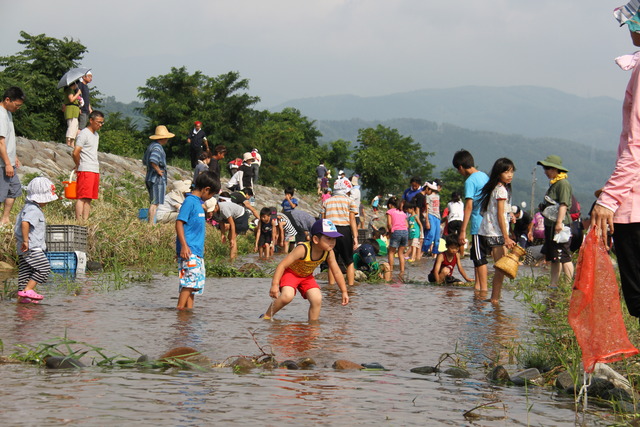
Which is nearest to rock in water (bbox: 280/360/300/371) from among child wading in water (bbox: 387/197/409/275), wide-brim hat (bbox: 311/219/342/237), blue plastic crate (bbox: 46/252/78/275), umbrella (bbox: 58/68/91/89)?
wide-brim hat (bbox: 311/219/342/237)

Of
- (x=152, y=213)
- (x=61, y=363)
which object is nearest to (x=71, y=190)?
(x=152, y=213)

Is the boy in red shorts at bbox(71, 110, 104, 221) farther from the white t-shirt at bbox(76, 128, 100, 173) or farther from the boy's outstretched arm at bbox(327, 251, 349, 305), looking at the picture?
the boy's outstretched arm at bbox(327, 251, 349, 305)

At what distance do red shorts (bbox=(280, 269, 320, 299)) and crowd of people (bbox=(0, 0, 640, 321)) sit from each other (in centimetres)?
1

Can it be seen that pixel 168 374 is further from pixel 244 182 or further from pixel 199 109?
pixel 199 109

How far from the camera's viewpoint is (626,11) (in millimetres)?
4625

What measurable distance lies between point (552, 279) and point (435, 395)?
24.2ft

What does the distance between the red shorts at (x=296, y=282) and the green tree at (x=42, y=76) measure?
97.5 feet

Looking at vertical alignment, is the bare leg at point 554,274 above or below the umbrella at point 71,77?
below

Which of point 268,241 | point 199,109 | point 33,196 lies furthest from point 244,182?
point 199,109

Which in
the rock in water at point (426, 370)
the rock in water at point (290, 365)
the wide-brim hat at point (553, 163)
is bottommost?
the rock in water at point (426, 370)

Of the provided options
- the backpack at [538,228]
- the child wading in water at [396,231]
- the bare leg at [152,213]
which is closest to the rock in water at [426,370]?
the bare leg at [152,213]

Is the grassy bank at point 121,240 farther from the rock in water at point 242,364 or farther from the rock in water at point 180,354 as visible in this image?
the rock in water at point 242,364

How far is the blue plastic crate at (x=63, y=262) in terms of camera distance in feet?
35.6

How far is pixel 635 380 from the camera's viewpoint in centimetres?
516
